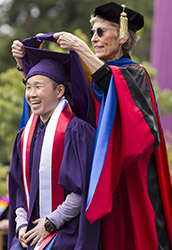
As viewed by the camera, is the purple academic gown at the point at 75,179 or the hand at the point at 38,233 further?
the hand at the point at 38,233

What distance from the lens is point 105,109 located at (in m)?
2.67

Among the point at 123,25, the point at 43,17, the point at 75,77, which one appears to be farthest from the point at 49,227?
the point at 43,17

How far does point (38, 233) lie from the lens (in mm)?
2738

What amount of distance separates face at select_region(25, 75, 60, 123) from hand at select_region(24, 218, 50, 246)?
2.31 feet

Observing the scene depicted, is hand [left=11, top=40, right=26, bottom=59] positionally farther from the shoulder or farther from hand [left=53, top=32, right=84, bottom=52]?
the shoulder

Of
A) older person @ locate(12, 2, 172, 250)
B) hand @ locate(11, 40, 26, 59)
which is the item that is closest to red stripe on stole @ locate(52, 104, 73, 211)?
older person @ locate(12, 2, 172, 250)

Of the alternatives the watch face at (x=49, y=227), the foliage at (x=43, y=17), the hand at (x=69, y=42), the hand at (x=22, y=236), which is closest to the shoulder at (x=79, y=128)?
the hand at (x=69, y=42)

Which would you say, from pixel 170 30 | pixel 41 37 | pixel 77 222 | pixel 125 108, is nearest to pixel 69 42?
pixel 41 37

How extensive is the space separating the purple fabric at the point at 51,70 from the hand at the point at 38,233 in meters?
0.92

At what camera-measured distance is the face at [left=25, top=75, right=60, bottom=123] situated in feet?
9.16

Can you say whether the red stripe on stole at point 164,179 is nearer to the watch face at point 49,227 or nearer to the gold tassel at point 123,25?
the gold tassel at point 123,25

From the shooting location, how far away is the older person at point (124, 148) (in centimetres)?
264

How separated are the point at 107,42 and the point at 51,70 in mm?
492

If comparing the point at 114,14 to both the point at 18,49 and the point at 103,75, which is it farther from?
the point at 18,49
